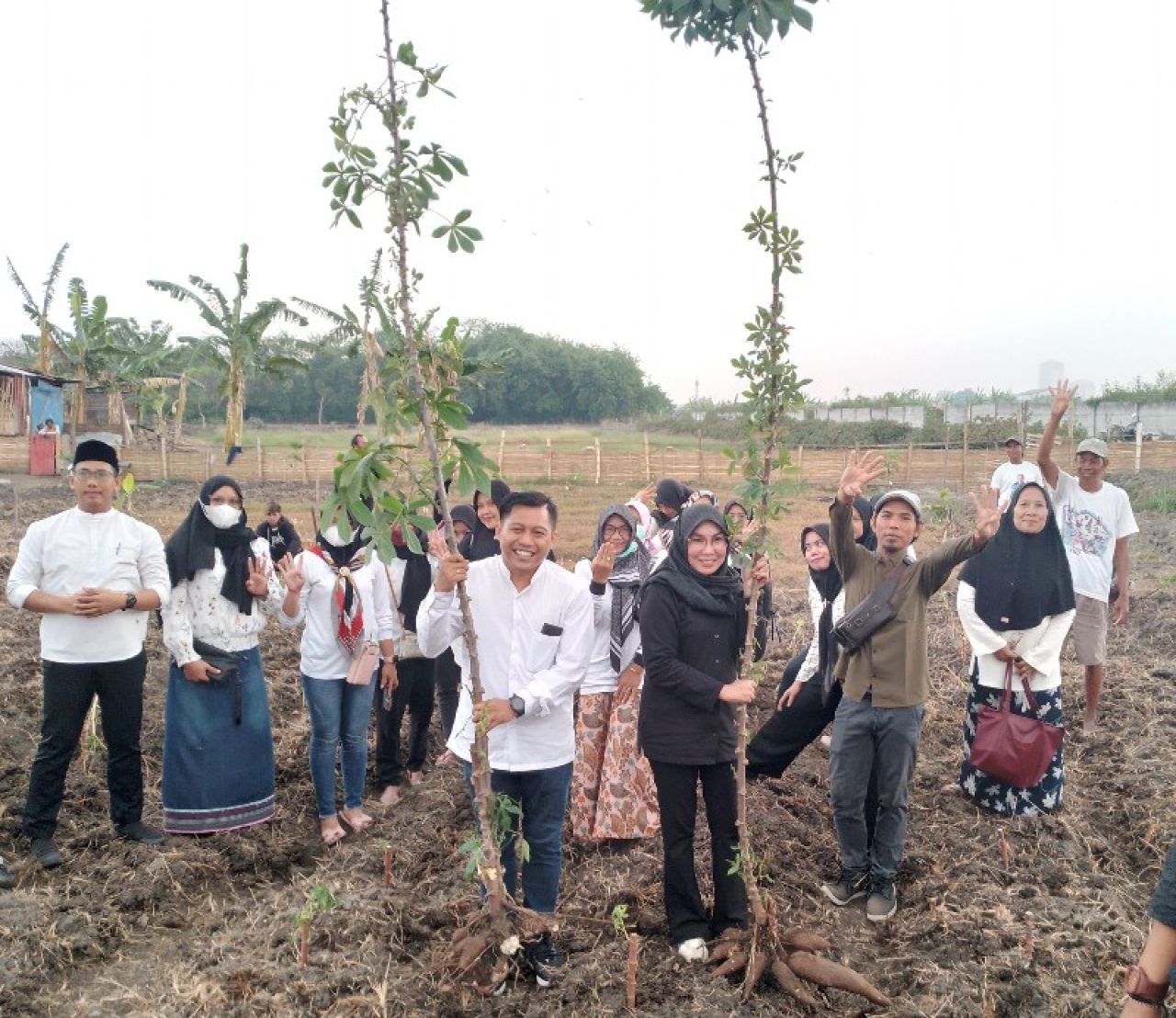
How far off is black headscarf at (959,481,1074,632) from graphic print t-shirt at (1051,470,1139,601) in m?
1.53

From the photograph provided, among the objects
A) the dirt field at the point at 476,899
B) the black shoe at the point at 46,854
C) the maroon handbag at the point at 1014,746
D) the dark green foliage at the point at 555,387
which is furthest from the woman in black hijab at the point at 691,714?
the dark green foliage at the point at 555,387

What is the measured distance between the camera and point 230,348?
21.1m

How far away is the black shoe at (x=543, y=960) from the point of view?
10.9ft

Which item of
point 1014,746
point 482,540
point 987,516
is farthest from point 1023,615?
point 482,540

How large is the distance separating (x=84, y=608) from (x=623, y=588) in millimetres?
2373

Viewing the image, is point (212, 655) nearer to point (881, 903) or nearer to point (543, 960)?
point (543, 960)

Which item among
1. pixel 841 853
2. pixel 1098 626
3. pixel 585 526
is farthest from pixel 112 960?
pixel 585 526

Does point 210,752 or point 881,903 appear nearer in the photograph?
point 881,903

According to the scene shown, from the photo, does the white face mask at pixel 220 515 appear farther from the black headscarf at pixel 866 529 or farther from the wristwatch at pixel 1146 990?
the wristwatch at pixel 1146 990

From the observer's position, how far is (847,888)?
4039 mm

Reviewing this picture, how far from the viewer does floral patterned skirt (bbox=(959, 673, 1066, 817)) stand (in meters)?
4.69

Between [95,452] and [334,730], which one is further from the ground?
[95,452]

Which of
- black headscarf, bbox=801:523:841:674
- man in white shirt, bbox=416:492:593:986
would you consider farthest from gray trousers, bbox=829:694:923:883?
man in white shirt, bbox=416:492:593:986

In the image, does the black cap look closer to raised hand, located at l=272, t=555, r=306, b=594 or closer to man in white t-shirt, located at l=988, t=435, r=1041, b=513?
raised hand, located at l=272, t=555, r=306, b=594
